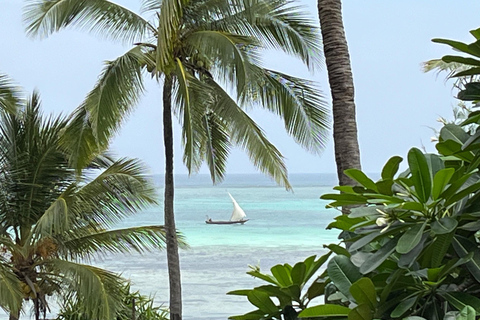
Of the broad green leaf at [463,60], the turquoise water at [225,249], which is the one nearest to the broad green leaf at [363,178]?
the broad green leaf at [463,60]

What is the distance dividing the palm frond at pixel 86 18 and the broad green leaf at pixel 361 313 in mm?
8772

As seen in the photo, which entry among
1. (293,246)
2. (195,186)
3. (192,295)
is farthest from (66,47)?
(192,295)

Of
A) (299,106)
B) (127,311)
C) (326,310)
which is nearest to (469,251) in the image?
(326,310)

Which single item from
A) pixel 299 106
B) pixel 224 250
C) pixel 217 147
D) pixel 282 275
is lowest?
pixel 224 250

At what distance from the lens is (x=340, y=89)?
12.7 feet

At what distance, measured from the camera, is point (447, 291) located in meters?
1.60

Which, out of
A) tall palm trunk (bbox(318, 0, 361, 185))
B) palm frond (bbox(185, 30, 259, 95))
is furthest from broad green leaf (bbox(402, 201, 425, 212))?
palm frond (bbox(185, 30, 259, 95))

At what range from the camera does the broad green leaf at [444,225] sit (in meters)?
1.51

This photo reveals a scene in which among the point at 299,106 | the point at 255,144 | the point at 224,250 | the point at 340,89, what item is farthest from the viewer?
the point at 224,250

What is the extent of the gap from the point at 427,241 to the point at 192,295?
35920mm

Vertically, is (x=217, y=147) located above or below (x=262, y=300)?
above

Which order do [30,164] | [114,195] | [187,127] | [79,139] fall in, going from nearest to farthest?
[187,127] < [79,139] < [114,195] < [30,164]

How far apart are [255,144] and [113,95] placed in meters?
2.06

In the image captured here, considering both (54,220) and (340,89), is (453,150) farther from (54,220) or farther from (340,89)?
(54,220)
